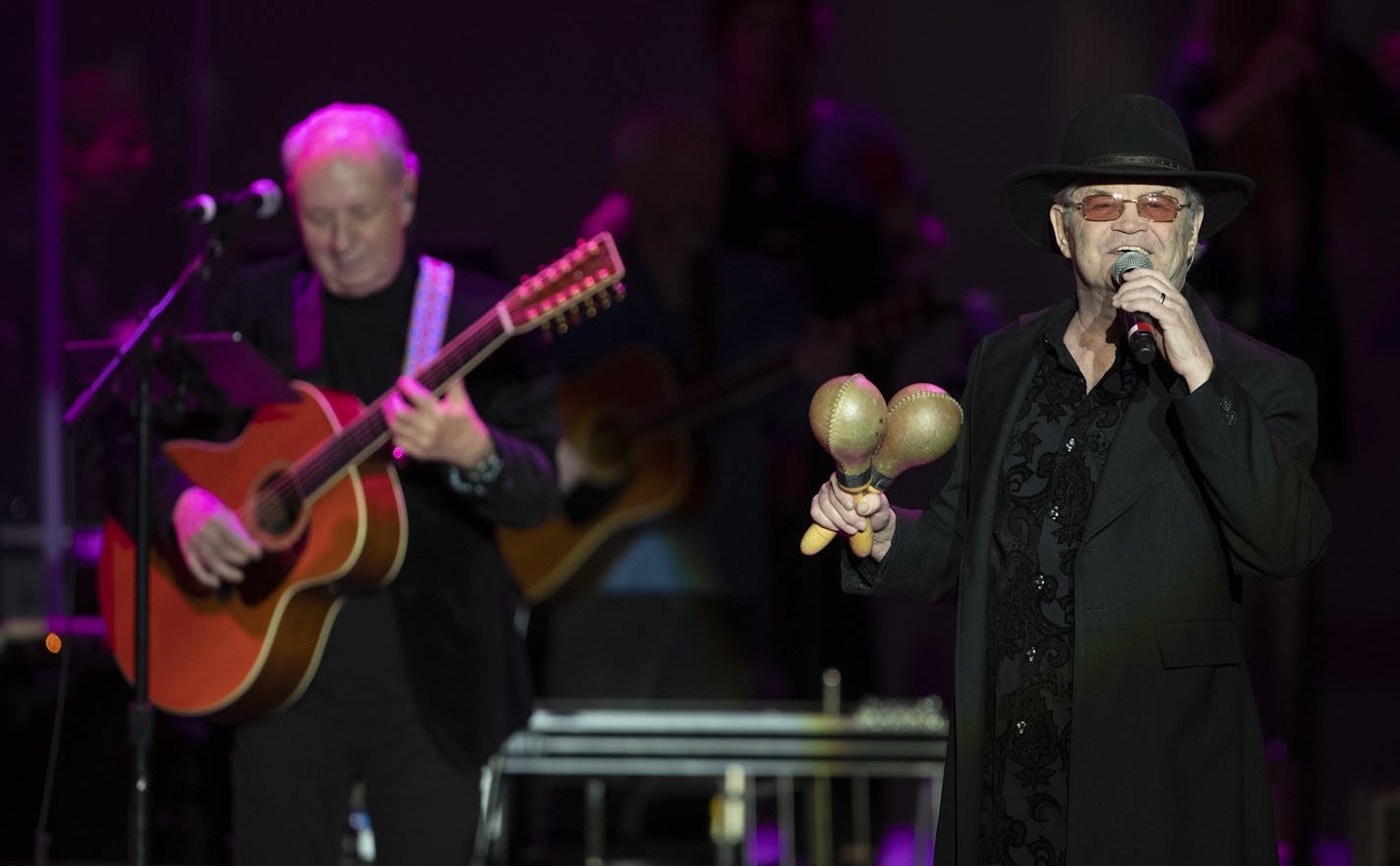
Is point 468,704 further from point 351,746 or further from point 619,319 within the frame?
point 619,319

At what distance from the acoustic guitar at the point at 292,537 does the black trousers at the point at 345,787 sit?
0.09 metres

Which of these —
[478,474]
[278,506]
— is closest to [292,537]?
[278,506]

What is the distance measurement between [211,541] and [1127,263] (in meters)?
2.36

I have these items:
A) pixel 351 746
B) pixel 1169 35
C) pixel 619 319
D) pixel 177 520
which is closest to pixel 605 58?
pixel 619 319

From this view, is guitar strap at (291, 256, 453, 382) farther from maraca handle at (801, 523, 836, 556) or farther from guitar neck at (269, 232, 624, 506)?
maraca handle at (801, 523, 836, 556)

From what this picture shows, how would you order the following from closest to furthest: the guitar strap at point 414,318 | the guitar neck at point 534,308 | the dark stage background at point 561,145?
the guitar neck at point 534,308 < the guitar strap at point 414,318 < the dark stage background at point 561,145

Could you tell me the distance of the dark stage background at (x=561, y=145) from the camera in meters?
6.08

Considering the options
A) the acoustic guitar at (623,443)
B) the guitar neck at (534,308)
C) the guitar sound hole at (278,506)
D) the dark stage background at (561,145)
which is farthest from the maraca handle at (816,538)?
the acoustic guitar at (623,443)

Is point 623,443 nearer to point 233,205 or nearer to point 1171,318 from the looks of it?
point 233,205

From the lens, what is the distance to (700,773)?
623 centimetres

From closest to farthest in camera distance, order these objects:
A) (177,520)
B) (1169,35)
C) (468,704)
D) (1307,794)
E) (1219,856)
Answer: (1219,856)
(468,704)
(177,520)
(1307,794)
(1169,35)

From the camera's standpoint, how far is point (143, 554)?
149 inches

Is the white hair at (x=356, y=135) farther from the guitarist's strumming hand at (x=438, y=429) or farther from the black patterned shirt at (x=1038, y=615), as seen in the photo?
the black patterned shirt at (x=1038, y=615)

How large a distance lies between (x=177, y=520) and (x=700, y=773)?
2.66 meters
